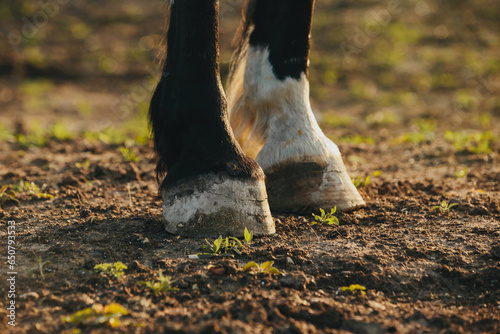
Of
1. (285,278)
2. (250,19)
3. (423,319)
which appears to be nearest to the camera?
(423,319)

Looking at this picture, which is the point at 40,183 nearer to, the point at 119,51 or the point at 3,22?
the point at 119,51

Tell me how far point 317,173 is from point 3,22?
9.83m

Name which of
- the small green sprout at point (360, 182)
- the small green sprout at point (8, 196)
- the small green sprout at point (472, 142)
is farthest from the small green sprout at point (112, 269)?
the small green sprout at point (472, 142)

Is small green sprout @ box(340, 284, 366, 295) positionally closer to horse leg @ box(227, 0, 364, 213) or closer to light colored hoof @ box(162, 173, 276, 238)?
light colored hoof @ box(162, 173, 276, 238)

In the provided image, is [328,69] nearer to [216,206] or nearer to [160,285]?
[216,206]

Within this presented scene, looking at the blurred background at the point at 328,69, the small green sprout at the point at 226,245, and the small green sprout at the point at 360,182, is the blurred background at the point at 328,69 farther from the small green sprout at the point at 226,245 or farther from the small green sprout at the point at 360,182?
the small green sprout at the point at 226,245

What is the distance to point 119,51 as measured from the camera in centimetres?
957

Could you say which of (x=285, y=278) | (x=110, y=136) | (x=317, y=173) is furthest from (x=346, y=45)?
(x=285, y=278)

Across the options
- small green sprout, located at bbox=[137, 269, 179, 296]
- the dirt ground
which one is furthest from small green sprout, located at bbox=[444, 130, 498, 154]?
small green sprout, located at bbox=[137, 269, 179, 296]

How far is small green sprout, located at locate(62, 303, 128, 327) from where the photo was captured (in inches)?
64.5

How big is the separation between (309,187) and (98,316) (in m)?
1.31

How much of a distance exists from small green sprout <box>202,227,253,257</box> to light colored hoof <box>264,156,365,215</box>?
45 cm

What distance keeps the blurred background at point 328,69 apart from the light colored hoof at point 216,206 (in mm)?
2464

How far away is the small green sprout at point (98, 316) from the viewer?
5.38ft
